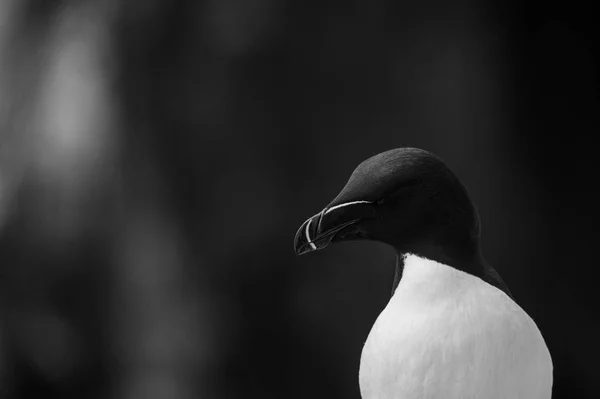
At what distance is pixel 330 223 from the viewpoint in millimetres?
487

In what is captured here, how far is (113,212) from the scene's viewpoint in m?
1.18

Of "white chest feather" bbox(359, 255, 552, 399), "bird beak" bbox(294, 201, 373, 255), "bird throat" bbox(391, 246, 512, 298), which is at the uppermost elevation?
Answer: "bird beak" bbox(294, 201, 373, 255)

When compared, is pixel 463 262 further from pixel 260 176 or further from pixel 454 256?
pixel 260 176

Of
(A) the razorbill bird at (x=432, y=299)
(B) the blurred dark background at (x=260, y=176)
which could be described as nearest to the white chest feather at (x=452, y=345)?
(A) the razorbill bird at (x=432, y=299)

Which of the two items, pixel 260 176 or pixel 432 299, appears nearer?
pixel 432 299

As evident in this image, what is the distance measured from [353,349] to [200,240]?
0.29 meters

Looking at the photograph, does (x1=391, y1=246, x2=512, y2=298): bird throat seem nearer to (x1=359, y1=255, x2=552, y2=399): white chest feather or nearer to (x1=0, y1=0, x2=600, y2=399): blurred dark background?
(x1=359, y1=255, x2=552, y2=399): white chest feather

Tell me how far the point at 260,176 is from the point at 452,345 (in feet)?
2.32

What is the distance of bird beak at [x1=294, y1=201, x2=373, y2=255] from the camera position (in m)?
0.48

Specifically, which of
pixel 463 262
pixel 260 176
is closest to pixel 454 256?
pixel 463 262

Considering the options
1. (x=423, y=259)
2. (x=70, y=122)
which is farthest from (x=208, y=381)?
(x=423, y=259)

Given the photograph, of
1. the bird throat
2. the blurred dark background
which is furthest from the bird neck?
the blurred dark background

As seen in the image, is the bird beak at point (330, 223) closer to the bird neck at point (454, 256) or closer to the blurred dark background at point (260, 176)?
the bird neck at point (454, 256)

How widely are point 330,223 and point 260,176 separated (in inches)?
26.1
